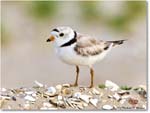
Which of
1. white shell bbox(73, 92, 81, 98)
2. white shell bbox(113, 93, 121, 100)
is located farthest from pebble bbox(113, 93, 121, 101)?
white shell bbox(73, 92, 81, 98)

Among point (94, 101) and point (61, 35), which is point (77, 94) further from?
point (61, 35)

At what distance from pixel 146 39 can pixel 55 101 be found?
1.06 feet

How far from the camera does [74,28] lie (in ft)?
5.26

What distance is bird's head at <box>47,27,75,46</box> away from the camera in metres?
1.56

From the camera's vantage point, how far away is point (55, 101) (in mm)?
1577

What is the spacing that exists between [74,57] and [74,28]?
3.6 inches

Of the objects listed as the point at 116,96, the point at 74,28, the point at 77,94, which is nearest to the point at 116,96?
the point at 116,96

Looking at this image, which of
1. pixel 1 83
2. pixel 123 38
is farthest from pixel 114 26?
pixel 1 83

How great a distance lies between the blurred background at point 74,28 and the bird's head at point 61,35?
4 cm

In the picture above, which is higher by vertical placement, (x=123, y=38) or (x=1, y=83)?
(x=123, y=38)

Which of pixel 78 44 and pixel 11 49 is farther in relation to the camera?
pixel 11 49

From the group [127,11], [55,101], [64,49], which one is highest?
[127,11]

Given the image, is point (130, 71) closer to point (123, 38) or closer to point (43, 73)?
point (123, 38)

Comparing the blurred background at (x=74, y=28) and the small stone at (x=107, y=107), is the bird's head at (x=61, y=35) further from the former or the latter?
the small stone at (x=107, y=107)
